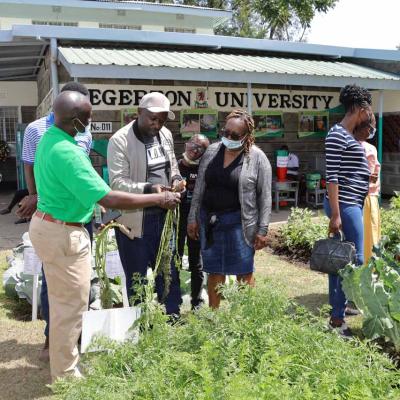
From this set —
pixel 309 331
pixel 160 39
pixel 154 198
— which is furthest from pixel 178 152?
pixel 309 331

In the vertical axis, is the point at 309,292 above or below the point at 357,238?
below

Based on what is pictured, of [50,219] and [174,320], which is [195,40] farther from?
A: [174,320]

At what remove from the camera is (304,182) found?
1215 centimetres

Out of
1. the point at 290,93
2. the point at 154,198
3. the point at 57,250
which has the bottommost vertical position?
the point at 57,250

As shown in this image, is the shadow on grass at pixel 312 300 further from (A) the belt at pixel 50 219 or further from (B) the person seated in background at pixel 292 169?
(B) the person seated in background at pixel 292 169

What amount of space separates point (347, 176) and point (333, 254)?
63 centimetres

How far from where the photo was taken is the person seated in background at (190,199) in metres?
4.82

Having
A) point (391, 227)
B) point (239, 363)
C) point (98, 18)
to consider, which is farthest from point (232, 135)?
point (98, 18)

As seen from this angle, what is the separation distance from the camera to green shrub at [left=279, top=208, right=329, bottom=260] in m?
7.13

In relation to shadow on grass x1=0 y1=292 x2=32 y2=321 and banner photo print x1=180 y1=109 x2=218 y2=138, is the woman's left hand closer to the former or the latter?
shadow on grass x1=0 y1=292 x2=32 y2=321

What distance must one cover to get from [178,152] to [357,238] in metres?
7.52

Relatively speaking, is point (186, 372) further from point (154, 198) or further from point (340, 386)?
point (154, 198)

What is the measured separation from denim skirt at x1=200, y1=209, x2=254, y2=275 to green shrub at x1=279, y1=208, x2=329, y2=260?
10.1ft

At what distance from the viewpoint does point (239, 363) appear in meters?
2.39
